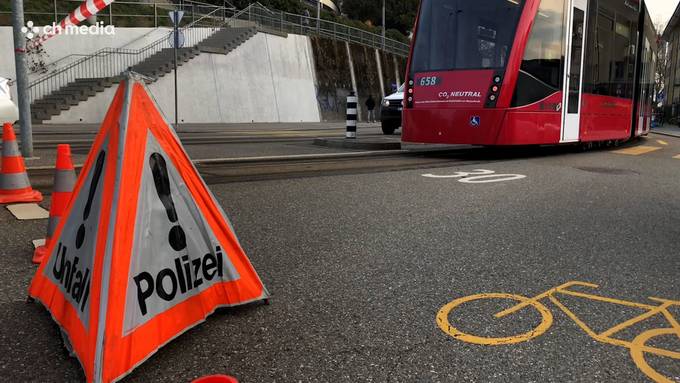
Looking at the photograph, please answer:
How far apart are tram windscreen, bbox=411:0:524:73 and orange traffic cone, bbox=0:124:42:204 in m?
7.06

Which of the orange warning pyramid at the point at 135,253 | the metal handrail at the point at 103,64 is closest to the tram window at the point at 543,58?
the orange warning pyramid at the point at 135,253

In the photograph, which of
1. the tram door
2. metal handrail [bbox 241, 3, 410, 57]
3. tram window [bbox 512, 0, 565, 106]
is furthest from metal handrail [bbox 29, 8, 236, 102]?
the tram door

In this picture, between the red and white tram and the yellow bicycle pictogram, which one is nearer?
the yellow bicycle pictogram

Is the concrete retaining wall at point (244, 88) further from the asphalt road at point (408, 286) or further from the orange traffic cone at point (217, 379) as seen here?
the orange traffic cone at point (217, 379)

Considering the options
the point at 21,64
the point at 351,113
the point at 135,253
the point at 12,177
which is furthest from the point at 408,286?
the point at 351,113

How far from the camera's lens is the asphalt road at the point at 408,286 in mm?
2184

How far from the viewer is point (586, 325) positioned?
259 centimetres

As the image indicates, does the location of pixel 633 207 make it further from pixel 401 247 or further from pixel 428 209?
pixel 401 247

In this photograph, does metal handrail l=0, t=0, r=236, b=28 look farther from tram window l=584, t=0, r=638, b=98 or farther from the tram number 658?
the tram number 658

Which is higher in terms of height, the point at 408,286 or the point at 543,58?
the point at 543,58

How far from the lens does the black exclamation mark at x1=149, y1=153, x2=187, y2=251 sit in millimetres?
2428

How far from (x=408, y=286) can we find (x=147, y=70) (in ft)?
78.7

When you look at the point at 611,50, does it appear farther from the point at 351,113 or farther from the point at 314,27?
the point at 314,27

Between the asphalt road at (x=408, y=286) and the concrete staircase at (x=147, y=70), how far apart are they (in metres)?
14.8
